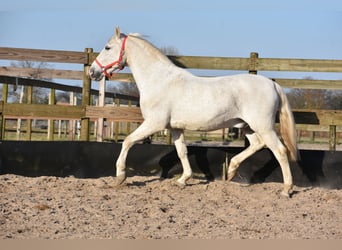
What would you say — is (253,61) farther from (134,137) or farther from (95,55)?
(95,55)

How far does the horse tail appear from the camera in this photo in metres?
6.60

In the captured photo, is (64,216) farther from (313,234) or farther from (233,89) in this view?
(233,89)

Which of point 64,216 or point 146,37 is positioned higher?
point 146,37

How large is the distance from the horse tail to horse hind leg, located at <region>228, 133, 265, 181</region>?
329 millimetres

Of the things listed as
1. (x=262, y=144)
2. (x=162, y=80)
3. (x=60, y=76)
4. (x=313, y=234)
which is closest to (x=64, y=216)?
(x=313, y=234)

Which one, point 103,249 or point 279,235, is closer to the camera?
point 103,249

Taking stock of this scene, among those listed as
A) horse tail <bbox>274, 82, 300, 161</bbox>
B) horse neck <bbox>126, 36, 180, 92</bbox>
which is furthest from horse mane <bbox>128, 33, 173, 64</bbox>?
horse tail <bbox>274, 82, 300, 161</bbox>

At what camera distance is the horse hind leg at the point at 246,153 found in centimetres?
676

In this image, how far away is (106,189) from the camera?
6.14 meters

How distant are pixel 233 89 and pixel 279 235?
8.76 ft

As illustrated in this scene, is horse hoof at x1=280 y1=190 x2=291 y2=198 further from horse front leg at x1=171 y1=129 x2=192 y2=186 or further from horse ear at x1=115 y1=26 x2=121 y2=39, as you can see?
horse ear at x1=115 y1=26 x2=121 y2=39

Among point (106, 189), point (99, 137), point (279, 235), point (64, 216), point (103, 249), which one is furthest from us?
point (99, 137)

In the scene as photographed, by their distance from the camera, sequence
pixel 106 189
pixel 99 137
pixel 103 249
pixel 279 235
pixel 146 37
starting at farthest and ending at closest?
pixel 99 137 → pixel 146 37 → pixel 106 189 → pixel 279 235 → pixel 103 249

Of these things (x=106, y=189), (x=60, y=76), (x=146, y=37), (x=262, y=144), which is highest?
(x=146, y=37)
